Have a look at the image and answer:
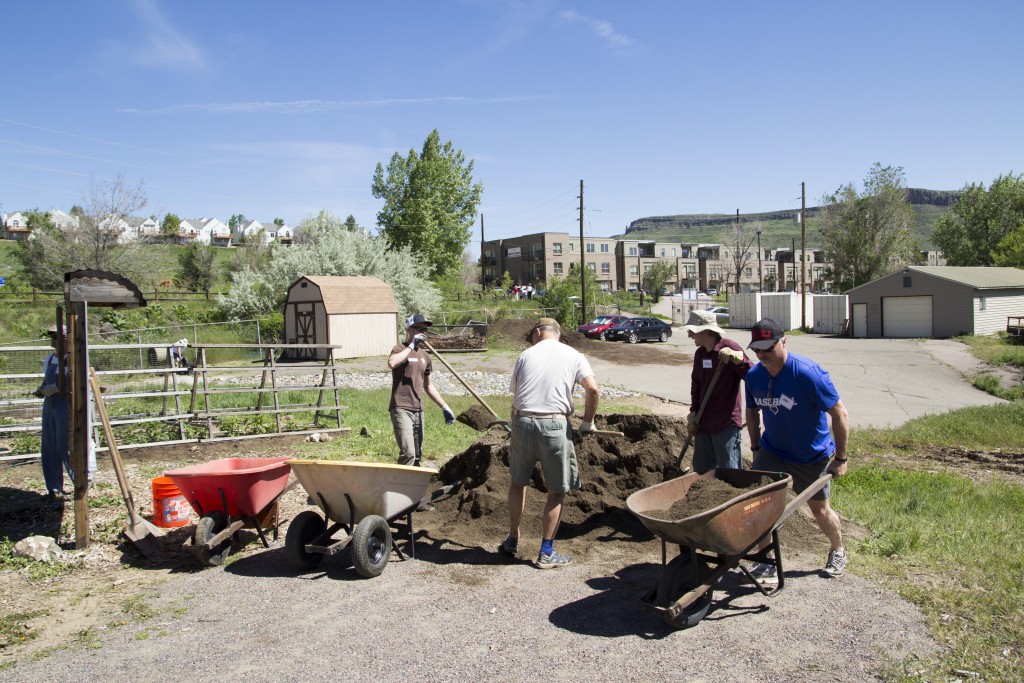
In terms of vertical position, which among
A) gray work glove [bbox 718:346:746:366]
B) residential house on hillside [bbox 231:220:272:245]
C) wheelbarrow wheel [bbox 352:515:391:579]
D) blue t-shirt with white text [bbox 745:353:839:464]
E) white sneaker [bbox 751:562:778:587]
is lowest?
white sneaker [bbox 751:562:778:587]

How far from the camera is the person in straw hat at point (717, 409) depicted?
543cm

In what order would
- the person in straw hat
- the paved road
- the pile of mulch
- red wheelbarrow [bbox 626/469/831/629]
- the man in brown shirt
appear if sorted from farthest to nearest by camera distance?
1. the paved road
2. the man in brown shirt
3. the person in straw hat
4. the pile of mulch
5. red wheelbarrow [bbox 626/469/831/629]

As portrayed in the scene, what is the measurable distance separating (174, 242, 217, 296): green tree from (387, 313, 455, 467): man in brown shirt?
60.4 m

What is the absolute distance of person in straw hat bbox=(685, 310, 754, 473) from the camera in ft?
17.8

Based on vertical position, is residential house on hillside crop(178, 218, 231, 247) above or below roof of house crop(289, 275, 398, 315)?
above

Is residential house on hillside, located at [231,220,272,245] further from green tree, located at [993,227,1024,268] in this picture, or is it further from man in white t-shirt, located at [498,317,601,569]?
man in white t-shirt, located at [498,317,601,569]

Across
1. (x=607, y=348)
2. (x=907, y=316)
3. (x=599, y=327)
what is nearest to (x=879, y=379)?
(x=607, y=348)

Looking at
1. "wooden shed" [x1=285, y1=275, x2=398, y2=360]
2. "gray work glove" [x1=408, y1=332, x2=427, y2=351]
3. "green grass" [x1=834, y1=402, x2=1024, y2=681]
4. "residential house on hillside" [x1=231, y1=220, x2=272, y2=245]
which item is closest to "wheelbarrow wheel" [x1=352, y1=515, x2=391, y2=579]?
"gray work glove" [x1=408, y1=332, x2=427, y2=351]

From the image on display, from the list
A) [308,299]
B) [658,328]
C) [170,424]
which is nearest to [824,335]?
[658,328]

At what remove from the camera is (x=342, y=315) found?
1171 inches

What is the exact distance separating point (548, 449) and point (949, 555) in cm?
302

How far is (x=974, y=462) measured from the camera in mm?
9789

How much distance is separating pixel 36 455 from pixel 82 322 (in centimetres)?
400

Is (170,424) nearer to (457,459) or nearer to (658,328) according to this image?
(457,459)
